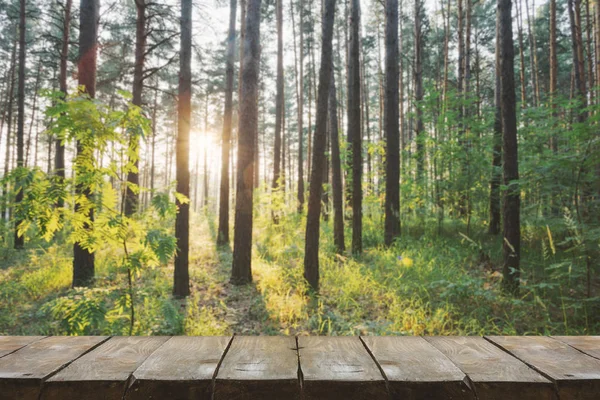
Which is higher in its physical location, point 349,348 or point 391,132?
point 391,132

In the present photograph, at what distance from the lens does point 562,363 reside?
1.00 meters

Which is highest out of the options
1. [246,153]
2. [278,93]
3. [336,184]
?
[278,93]

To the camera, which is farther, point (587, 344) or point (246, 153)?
point (246, 153)

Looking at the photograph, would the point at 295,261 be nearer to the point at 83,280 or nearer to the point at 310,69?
the point at 83,280

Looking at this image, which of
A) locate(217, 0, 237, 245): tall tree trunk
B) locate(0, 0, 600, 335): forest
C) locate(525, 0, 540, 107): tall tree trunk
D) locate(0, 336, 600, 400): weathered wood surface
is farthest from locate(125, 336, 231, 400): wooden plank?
locate(525, 0, 540, 107): tall tree trunk

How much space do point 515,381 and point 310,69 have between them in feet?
66.9

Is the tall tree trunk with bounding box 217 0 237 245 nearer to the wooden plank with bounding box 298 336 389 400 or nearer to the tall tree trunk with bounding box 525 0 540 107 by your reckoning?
the wooden plank with bounding box 298 336 389 400

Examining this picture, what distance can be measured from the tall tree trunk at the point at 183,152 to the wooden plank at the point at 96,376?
5616 mm

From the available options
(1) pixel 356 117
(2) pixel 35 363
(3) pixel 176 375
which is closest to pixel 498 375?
(3) pixel 176 375

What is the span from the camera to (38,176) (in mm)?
2861

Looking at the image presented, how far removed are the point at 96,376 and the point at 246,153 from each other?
644cm

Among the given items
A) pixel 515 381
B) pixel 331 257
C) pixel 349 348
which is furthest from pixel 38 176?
pixel 331 257

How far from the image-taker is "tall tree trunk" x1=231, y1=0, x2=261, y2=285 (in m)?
7.01

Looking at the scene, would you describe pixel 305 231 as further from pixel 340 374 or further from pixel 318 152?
pixel 340 374
